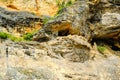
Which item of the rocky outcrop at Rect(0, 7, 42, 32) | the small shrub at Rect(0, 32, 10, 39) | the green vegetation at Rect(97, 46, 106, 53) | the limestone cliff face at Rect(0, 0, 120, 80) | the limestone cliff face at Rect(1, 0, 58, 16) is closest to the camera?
the limestone cliff face at Rect(0, 0, 120, 80)

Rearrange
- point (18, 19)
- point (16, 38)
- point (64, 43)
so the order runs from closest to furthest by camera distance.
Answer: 1. point (64, 43)
2. point (16, 38)
3. point (18, 19)

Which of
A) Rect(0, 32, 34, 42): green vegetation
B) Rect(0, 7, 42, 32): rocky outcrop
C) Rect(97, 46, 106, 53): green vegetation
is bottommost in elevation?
Rect(97, 46, 106, 53): green vegetation

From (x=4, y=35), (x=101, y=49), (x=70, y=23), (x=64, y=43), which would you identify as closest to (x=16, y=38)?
(x=4, y=35)

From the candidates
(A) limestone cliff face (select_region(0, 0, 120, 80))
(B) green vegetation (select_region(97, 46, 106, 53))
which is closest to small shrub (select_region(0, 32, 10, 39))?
(A) limestone cliff face (select_region(0, 0, 120, 80))

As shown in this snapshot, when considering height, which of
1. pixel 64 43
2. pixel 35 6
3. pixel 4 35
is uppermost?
pixel 35 6

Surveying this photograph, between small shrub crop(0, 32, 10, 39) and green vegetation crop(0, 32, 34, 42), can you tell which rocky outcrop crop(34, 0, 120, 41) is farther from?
small shrub crop(0, 32, 10, 39)

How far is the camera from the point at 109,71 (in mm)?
15625

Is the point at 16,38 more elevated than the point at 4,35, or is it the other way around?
the point at 4,35

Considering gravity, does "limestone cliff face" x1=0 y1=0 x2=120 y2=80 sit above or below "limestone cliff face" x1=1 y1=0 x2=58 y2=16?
below

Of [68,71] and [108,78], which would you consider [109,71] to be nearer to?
[108,78]

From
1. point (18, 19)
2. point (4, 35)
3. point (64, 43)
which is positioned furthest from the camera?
point (18, 19)

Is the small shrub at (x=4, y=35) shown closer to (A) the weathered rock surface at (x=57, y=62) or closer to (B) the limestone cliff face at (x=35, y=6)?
(A) the weathered rock surface at (x=57, y=62)

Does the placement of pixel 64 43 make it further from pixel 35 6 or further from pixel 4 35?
pixel 35 6

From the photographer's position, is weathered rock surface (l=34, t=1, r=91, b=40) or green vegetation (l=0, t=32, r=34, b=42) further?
weathered rock surface (l=34, t=1, r=91, b=40)
